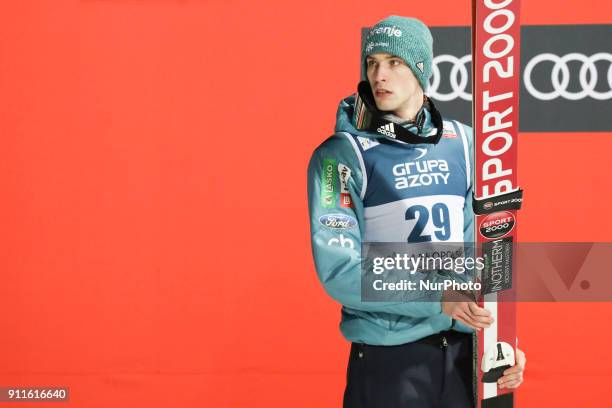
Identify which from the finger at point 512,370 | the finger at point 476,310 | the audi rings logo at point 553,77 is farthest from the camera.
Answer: the audi rings logo at point 553,77

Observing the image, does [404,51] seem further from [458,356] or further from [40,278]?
[40,278]

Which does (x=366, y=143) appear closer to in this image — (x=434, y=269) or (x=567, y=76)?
(x=434, y=269)

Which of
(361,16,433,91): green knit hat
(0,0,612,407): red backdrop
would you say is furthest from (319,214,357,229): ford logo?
(0,0,612,407): red backdrop

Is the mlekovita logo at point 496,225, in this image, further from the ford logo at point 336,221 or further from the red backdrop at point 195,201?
the red backdrop at point 195,201

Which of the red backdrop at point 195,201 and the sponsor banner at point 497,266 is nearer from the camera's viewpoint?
the sponsor banner at point 497,266

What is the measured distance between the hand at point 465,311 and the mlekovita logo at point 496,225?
15 centimetres

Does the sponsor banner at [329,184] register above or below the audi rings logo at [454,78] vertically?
below

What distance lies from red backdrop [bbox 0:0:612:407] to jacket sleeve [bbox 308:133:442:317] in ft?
2.81

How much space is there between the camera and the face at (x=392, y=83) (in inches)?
83.4

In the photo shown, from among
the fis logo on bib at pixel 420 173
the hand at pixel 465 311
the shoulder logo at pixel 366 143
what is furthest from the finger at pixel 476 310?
the shoulder logo at pixel 366 143

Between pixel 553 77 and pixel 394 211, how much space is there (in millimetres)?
1044

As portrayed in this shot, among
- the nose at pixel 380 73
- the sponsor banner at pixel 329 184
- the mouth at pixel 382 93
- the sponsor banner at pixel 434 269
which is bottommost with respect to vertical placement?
the sponsor banner at pixel 434 269

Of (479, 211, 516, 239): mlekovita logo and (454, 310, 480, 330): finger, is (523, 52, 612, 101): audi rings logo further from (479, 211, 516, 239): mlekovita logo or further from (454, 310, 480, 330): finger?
(454, 310, 480, 330): finger

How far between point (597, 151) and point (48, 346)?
192cm
